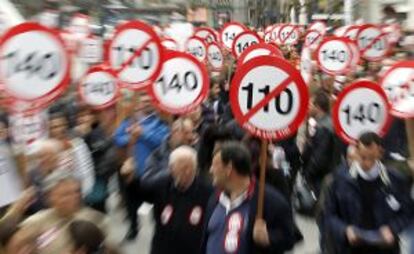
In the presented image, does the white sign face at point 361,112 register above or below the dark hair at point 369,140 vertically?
below

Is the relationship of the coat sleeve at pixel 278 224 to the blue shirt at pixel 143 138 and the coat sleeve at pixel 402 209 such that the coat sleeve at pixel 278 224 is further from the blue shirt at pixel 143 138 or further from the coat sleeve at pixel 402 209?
the blue shirt at pixel 143 138

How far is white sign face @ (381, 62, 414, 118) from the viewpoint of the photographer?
22.0 feet

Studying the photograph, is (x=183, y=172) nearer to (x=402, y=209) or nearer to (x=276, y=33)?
(x=402, y=209)

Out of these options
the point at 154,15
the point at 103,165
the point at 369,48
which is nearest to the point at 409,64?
the point at 103,165

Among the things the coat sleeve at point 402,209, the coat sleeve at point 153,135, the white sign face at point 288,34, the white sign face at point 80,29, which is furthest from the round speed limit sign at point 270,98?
the white sign face at point 288,34

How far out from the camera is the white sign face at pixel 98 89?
8242 mm

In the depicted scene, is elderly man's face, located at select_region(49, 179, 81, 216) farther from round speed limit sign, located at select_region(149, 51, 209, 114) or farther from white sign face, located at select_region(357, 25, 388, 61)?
white sign face, located at select_region(357, 25, 388, 61)

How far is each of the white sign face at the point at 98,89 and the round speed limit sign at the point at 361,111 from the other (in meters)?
2.90

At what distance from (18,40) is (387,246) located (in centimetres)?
316

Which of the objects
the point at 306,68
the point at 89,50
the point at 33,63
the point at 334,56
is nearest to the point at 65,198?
the point at 33,63

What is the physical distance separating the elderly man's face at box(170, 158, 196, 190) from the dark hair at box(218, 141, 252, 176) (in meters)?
0.39

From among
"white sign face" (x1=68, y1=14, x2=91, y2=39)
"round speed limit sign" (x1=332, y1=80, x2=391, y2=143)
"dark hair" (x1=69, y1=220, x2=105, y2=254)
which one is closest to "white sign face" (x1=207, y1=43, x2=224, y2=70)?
"white sign face" (x1=68, y1=14, x2=91, y2=39)

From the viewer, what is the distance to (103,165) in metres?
7.71

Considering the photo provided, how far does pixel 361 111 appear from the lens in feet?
20.8
